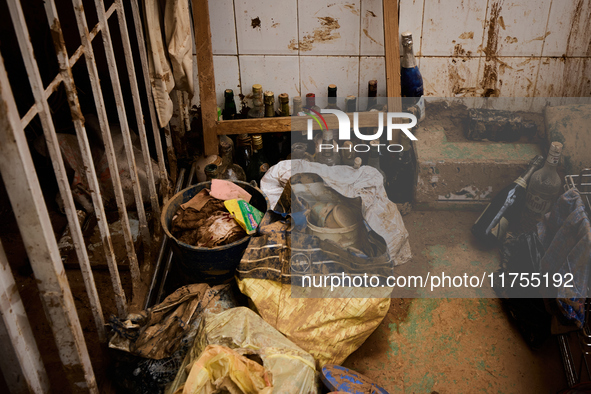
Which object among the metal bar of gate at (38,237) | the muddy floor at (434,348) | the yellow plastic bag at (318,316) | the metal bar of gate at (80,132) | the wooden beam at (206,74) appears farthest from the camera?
the wooden beam at (206,74)

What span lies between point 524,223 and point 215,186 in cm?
182

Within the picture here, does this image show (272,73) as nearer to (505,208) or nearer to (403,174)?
(403,174)

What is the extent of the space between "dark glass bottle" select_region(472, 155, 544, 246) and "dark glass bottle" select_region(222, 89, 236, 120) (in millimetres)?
1754

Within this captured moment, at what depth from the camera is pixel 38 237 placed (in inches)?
51.9

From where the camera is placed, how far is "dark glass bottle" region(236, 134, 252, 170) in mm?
2801

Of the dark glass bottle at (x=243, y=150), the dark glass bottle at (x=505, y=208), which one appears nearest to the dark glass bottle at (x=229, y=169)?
the dark glass bottle at (x=243, y=150)

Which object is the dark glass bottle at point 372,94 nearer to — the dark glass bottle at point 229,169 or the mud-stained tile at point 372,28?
the mud-stained tile at point 372,28

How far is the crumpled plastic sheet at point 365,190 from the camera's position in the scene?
8.18 ft

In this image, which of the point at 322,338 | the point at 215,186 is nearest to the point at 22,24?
the point at 215,186

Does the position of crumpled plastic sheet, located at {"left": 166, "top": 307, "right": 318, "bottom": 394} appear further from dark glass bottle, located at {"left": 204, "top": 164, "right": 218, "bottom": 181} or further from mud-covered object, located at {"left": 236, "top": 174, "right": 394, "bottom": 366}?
dark glass bottle, located at {"left": 204, "top": 164, "right": 218, "bottom": 181}

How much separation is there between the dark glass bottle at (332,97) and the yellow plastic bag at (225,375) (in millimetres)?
1909

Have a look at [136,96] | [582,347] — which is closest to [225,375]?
[136,96]

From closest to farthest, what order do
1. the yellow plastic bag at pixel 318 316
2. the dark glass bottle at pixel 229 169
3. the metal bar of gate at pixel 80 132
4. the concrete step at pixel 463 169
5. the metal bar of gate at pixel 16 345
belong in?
the metal bar of gate at pixel 16 345 < the metal bar of gate at pixel 80 132 < the yellow plastic bag at pixel 318 316 < the dark glass bottle at pixel 229 169 < the concrete step at pixel 463 169

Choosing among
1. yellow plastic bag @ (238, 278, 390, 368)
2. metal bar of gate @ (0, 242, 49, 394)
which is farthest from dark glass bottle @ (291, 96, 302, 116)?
metal bar of gate @ (0, 242, 49, 394)
